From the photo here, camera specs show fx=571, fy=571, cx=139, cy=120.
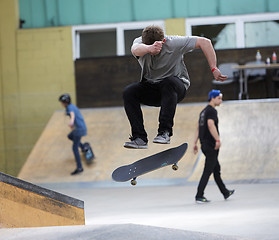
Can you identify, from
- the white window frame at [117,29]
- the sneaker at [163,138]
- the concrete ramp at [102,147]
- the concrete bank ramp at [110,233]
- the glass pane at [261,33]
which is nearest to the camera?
the concrete bank ramp at [110,233]

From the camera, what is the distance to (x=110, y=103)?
50.2 feet

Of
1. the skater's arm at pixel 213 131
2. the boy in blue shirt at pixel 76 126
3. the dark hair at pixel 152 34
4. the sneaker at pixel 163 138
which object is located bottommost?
the boy in blue shirt at pixel 76 126

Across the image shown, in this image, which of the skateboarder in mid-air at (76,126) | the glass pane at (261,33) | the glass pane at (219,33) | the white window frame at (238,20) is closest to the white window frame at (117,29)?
the white window frame at (238,20)

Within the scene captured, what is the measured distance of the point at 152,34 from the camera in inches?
209

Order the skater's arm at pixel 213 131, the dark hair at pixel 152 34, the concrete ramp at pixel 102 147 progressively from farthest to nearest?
the concrete ramp at pixel 102 147
the skater's arm at pixel 213 131
the dark hair at pixel 152 34

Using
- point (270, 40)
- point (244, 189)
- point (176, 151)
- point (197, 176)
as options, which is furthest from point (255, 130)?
point (176, 151)

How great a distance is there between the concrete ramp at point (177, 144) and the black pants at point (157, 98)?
550 centimetres

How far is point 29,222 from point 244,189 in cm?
492

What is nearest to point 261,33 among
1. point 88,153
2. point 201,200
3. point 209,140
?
point 88,153

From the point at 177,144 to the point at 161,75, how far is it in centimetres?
680

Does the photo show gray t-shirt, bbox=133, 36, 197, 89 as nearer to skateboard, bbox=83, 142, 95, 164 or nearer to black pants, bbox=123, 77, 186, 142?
black pants, bbox=123, 77, 186, 142

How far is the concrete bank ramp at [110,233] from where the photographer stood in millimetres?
4191

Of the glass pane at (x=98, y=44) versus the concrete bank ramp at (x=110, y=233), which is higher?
the glass pane at (x=98, y=44)

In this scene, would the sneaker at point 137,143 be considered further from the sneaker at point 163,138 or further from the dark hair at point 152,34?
the dark hair at point 152,34
